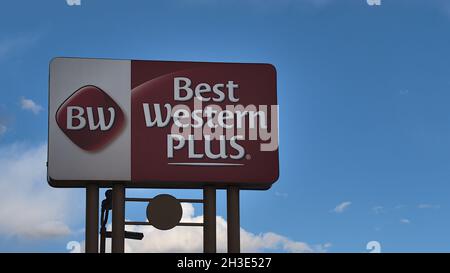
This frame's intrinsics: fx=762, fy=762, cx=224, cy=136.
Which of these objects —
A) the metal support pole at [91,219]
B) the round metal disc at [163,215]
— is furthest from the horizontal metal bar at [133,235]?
the metal support pole at [91,219]

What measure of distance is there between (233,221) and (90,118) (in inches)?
143

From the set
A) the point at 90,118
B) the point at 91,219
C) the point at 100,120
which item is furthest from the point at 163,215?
the point at 90,118

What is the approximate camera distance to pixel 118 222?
1530 centimetres

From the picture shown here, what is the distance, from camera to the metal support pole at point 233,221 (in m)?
15.5

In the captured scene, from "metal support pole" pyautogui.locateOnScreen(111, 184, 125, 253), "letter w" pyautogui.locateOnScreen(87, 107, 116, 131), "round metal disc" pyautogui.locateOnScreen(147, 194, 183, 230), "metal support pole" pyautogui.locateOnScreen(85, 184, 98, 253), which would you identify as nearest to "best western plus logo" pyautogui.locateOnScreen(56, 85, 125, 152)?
"letter w" pyautogui.locateOnScreen(87, 107, 116, 131)

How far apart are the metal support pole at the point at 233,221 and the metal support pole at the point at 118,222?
216 cm

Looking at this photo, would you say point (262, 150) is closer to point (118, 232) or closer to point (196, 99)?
point (196, 99)

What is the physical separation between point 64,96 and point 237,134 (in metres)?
3.66

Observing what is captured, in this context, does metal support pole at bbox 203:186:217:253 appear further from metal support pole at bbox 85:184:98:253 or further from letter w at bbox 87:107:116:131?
letter w at bbox 87:107:116:131
